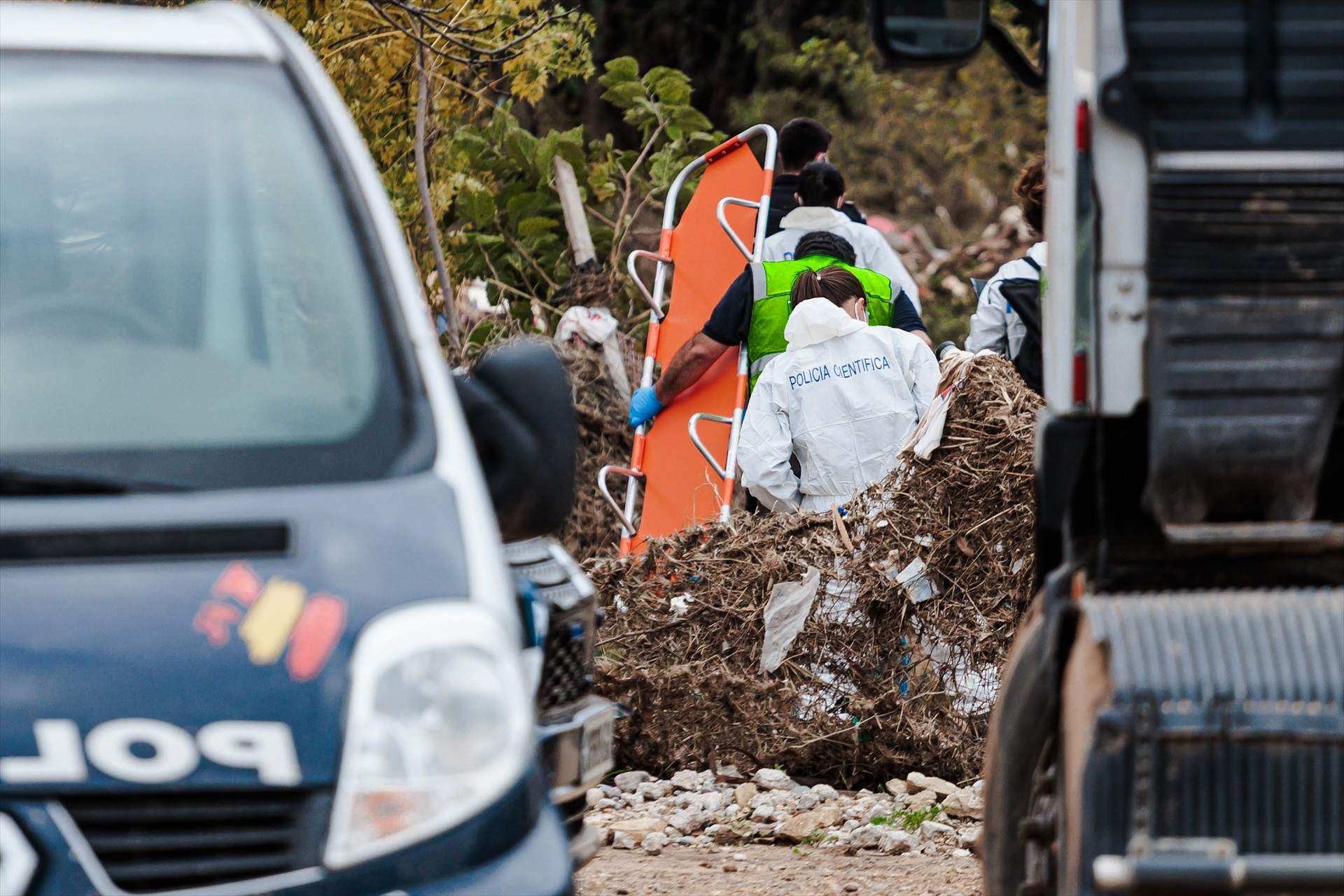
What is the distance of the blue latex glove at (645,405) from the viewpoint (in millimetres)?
9008

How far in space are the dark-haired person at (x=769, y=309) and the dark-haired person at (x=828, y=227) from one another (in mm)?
291

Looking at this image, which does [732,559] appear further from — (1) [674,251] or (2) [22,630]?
(2) [22,630]

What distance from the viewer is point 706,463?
355 inches

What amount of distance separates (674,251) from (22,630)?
23.8 feet

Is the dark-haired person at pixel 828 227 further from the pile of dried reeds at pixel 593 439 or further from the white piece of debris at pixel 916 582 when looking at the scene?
the white piece of debris at pixel 916 582

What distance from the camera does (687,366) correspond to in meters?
8.76

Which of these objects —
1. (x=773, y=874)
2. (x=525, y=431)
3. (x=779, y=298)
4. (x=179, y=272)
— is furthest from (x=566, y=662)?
(x=779, y=298)

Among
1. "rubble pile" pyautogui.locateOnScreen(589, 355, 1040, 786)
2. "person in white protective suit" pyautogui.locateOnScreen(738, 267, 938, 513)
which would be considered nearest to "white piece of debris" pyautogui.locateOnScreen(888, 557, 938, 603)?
"rubble pile" pyautogui.locateOnScreen(589, 355, 1040, 786)

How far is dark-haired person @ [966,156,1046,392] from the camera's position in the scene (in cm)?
686

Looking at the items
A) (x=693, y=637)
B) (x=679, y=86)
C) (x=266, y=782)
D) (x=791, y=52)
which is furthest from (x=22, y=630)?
(x=791, y=52)

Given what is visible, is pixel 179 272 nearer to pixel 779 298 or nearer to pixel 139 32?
pixel 139 32

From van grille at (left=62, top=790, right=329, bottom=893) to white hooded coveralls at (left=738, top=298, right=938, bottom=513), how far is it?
4821 mm

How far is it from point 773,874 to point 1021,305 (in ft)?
7.48

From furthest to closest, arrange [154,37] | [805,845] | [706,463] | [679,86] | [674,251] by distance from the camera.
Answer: [679,86] < [674,251] < [706,463] < [805,845] < [154,37]
